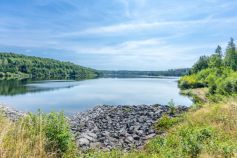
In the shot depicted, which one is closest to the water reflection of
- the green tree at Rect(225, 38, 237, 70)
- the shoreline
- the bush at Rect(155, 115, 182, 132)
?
the shoreline

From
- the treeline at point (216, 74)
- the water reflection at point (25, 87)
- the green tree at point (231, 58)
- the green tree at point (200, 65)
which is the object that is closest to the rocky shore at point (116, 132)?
the treeline at point (216, 74)

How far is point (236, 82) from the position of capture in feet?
139

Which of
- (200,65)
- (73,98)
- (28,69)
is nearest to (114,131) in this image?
(73,98)

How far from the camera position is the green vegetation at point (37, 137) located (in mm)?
8992

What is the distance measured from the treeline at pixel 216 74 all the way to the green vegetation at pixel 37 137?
113 feet

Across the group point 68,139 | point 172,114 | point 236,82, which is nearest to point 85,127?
point 172,114

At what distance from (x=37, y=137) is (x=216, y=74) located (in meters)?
61.3

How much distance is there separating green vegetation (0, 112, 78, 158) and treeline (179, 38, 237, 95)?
3456cm

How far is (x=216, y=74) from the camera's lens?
6750 centimetres

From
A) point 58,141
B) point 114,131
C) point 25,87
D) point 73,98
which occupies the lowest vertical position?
point 73,98

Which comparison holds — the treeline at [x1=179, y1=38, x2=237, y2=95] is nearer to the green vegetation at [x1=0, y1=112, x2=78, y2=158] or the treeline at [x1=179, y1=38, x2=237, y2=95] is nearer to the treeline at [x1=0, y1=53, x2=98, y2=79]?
the green vegetation at [x1=0, y1=112, x2=78, y2=158]

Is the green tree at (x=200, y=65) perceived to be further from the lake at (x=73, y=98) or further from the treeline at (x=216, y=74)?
the lake at (x=73, y=98)

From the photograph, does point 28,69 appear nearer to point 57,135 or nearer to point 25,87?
point 25,87

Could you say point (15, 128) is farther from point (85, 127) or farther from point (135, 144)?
point (85, 127)
